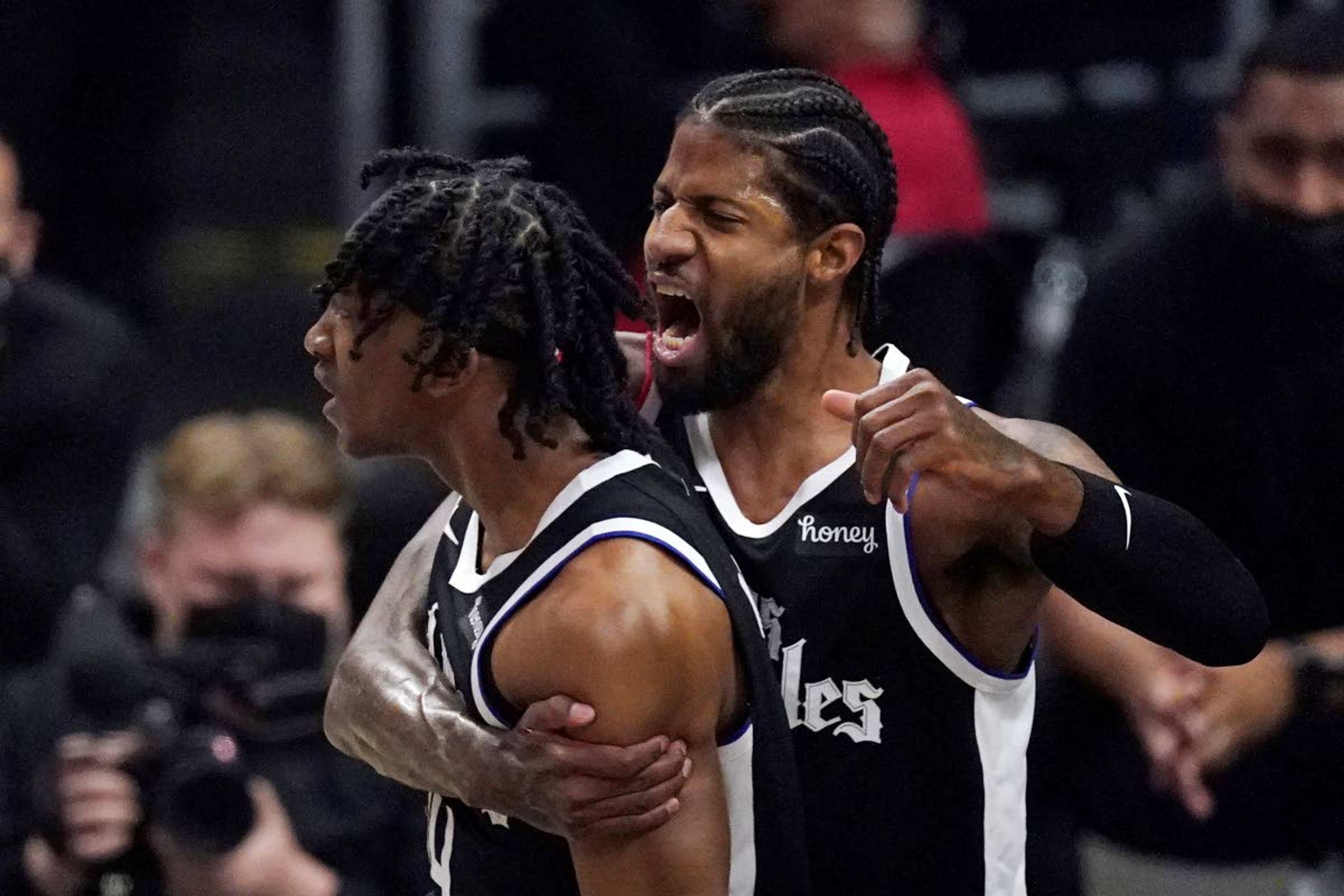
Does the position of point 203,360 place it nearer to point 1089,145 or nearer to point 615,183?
point 615,183

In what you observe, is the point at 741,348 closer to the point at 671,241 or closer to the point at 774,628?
the point at 671,241

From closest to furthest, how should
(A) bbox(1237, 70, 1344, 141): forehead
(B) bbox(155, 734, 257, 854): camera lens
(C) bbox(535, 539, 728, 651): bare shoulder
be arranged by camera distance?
(C) bbox(535, 539, 728, 651): bare shoulder, (B) bbox(155, 734, 257, 854): camera lens, (A) bbox(1237, 70, 1344, 141): forehead

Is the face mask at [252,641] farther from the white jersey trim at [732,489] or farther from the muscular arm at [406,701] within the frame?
the white jersey trim at [732,489]

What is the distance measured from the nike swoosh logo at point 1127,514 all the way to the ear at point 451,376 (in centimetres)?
66

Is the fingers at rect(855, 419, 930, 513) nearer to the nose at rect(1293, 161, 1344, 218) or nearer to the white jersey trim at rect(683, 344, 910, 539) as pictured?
the white jersey trim at rect(683, 344, 910, 539)

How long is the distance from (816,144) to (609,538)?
1.69 ft

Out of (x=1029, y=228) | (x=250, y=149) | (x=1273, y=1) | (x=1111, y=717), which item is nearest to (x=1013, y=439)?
(x=1111, y=717)

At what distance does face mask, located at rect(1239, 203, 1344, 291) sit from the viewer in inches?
156

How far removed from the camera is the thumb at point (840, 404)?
2361 mm

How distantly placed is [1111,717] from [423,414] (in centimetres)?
218

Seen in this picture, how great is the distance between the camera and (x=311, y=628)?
3656 millimetres

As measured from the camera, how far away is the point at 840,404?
2.37m

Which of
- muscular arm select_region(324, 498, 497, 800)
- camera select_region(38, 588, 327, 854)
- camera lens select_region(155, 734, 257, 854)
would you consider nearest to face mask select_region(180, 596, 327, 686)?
camera select_region(38, 588, 327, 854)

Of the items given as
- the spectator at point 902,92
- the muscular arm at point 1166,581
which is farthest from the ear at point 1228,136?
the muscular arm at point 1166,581
